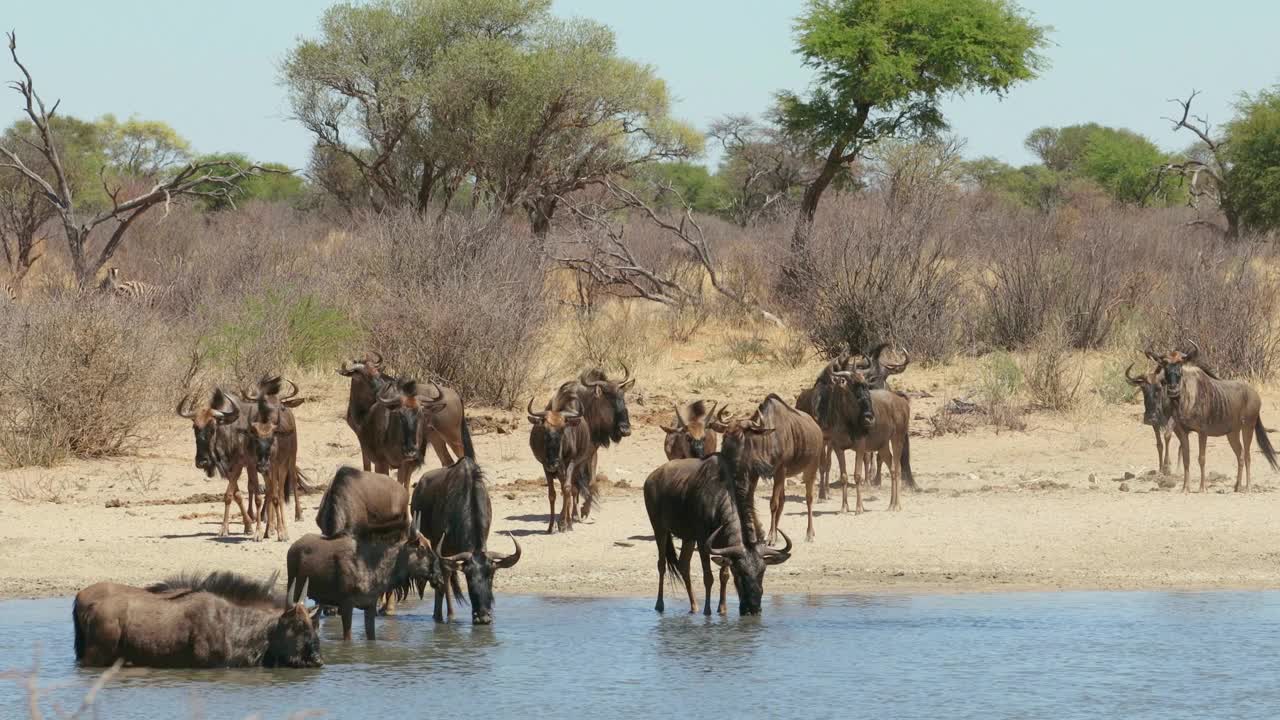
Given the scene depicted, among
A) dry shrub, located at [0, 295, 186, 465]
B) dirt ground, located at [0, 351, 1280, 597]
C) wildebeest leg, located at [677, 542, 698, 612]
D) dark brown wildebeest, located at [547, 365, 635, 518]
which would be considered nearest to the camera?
wildebeest leg, located at [677, 542, 698, 612]

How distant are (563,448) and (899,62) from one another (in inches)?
721

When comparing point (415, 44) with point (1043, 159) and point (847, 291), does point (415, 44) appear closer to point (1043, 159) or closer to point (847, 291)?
point (847, 291)

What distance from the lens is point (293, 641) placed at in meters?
8.88

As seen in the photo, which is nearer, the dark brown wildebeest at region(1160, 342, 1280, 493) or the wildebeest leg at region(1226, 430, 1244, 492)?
the wildebeest leg at region(1226, 430, 1244, 492)

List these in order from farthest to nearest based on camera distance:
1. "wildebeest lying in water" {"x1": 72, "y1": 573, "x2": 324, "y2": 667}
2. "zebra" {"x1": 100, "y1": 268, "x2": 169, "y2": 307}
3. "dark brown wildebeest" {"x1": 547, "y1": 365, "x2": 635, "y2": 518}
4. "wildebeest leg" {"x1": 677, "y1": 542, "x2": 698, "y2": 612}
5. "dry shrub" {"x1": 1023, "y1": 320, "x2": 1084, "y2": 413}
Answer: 1. "zebra" {"x1": 100, "y1": 268, "x2": 169, "y2": 307}
2. "dry shrub" {"x1": 1023, "y1": 320, "x2": 1084, "y2": 413}
3. "dark brown wildebeest" {"x1": 547, "y1": 365, "x2": 635, "y2": 518}
4. "wildebeest leg" {"x1": 677, "y1": 542, "x2": 698, "y2": 612}
5. "wildebeest lying in water" {"x1": 72, "y1": 573, "x2": 324, "y2": 667}

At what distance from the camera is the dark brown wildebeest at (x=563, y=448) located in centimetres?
1291

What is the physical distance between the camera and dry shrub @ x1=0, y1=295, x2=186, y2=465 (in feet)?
52.1

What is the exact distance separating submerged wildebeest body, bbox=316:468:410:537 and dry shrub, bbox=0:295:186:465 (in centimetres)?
626

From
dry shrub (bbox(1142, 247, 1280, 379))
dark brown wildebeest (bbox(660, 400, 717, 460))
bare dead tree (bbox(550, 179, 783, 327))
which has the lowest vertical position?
dark brown wildebeest (bbox(660, 400, 717, 460))

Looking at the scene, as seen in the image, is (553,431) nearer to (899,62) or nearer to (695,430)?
(695,430)

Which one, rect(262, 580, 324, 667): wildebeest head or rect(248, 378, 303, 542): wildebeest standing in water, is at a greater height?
rect(248, 378, 303, 542): wildebeest standing in water

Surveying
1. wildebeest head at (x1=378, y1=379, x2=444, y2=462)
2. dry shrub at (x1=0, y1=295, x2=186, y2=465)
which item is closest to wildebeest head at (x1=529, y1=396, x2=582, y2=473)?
wildebeest head at (x1=378, y1=379, x2=444, y2=462)

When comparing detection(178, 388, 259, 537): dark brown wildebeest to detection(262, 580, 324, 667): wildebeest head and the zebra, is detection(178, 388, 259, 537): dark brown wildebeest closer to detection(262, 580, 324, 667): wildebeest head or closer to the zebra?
detection(262, 580, 324, 667): wildebeest head

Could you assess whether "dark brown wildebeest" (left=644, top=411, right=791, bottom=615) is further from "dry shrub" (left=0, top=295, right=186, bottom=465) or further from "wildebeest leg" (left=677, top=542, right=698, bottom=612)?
"dry shrub" (left=0, top=295, right=186, bottom=465)
